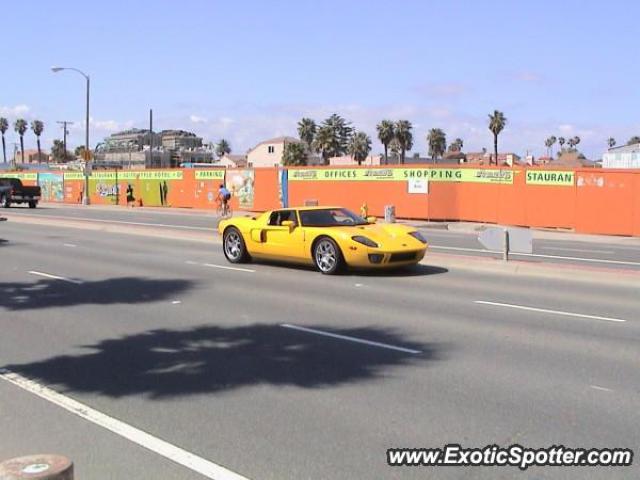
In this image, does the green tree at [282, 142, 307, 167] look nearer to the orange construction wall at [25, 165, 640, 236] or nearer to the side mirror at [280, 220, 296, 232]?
the orange construction wall at [25, 165, 640, 236]

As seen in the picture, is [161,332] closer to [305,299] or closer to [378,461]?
[305,299]

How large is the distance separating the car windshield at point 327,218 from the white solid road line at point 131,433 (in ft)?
24.6

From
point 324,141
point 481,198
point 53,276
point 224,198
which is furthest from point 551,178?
point 324,141

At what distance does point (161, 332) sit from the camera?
8.16 meters

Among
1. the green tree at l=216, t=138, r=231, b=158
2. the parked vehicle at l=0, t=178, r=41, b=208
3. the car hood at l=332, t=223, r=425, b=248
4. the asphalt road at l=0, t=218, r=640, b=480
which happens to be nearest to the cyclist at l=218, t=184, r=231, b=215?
the parked vehicle at l=0, t=178, r=41, b=208

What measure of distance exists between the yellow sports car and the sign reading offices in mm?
14796

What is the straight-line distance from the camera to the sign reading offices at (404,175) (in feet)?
89.6

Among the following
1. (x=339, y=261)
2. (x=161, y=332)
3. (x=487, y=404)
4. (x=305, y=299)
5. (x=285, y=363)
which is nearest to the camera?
(x=487, y=404)

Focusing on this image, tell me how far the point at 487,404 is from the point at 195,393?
2.31 m

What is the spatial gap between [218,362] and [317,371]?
100 cm

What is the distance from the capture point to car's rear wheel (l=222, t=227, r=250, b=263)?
1467 cm

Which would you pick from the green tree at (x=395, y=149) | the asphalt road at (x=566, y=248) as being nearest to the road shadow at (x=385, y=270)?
the asphalt road at (x=566, y=248)

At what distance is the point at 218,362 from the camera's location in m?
6.78

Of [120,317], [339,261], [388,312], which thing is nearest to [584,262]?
[339,261]
